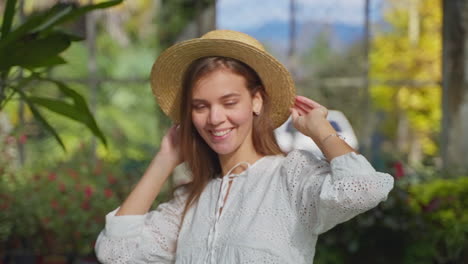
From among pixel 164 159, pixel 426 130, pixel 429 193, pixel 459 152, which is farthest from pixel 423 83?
pixel 426 130

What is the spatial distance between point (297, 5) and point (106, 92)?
1733 millimetres

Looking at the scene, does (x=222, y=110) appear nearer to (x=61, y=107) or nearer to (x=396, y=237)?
(x=61, y=107)

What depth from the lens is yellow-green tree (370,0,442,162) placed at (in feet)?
36.5

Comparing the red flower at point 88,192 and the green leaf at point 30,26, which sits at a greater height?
the green leaf at point 30,26

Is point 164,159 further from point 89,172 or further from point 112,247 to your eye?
point 89,172

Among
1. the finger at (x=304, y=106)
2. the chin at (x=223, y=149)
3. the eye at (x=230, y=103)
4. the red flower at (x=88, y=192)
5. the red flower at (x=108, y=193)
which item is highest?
the eye at (x=230, y=103)

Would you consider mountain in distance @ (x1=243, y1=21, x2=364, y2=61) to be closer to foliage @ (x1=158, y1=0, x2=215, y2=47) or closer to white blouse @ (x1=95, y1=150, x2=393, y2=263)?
foliage @ (x1=158, y1=0, x2=215, y2=47)

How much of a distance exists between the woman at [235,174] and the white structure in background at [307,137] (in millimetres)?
155

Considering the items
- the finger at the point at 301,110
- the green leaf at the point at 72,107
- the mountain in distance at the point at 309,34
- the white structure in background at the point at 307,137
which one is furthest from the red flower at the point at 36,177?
Answer: the finger at the point at 301,110

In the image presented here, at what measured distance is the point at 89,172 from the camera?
Result: 5766 millimetres

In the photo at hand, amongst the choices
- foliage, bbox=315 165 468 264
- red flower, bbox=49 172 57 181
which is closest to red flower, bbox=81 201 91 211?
red flower, bbox=49 172 57 181

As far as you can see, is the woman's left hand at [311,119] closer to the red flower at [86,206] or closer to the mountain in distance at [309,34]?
the red flower at [86,206]

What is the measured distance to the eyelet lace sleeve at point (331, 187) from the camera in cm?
195

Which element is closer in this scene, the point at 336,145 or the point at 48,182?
the point at 336,145
